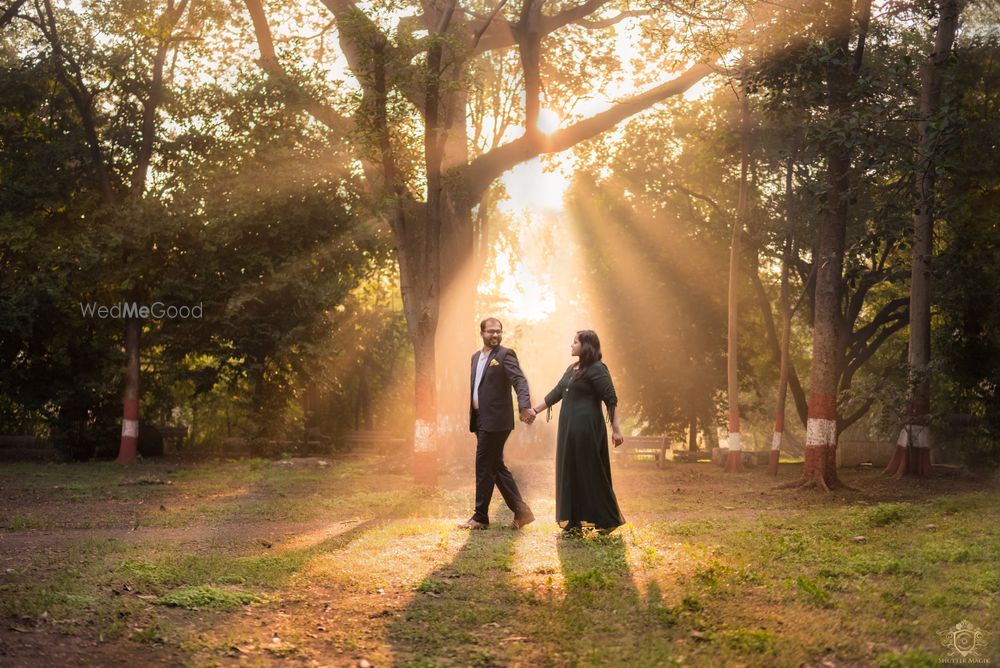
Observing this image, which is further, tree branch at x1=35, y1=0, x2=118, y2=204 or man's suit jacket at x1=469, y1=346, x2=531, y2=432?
tree branch at x1=35, y1=0, x2=118, y2=204

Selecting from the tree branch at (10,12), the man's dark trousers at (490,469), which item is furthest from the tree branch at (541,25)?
the man's dark trousers at (490,469)

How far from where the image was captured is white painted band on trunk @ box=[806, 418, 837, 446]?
18.6 metres

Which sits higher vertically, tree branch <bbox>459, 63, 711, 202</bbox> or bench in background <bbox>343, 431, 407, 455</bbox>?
tree branch <bbox>459, 63, 711, 202</bbox>

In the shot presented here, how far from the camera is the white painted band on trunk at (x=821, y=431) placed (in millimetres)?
18562

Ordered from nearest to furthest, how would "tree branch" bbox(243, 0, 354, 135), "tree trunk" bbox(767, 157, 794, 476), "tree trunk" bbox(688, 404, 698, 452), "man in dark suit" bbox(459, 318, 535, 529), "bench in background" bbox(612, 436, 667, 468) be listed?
1. "man in dark suit" bbox(459, 318, 535, 529)
2. "tree branch" bbox(243, 0, 354, 135)
3. "tree trunk" bbox(767, 157, 794, 476)
4. "bench in background" bbox(612, 436, 667, 468)
5. "tree trunk" bbox(688, 404, 698, 452)

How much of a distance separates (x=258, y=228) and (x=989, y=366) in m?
19.6

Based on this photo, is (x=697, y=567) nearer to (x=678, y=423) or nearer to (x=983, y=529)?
(x=983, y=529)

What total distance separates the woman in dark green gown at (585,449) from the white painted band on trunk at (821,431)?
9.13 metres

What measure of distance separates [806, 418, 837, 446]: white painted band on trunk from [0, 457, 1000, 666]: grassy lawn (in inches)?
176

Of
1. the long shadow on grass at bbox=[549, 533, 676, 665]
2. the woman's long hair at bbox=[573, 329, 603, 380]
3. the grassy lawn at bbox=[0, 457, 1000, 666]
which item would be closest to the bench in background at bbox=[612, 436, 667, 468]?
the grassy lawn at bbox=[0, 457, 1000, 666]

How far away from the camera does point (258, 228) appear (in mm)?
29641

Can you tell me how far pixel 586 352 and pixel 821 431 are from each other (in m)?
9.73

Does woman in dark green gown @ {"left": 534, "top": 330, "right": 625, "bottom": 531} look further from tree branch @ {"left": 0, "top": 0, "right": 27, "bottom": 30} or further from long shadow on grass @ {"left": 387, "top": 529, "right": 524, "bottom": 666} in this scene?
tree branch @ {"left": 0, "top": 0, "right": 27, "bottom": 30}

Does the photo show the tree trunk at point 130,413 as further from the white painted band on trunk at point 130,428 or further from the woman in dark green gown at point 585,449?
the woman in dark green gown at point 585,449
